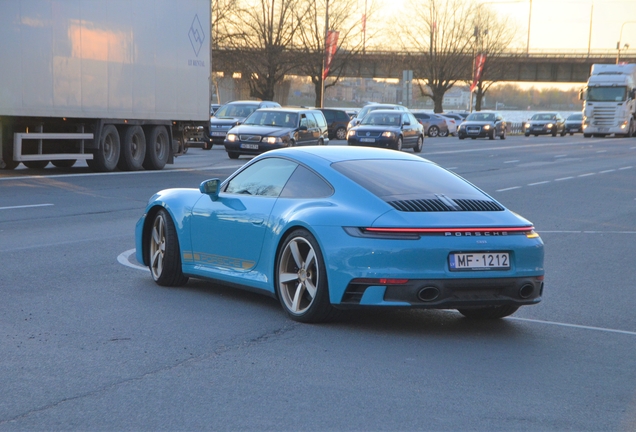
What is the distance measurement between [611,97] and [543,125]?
864 centimetres

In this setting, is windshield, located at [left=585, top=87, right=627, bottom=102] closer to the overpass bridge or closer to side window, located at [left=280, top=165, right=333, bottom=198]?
the overpass bridge

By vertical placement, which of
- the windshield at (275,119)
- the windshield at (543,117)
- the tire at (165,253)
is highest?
the windshield at (543,117)

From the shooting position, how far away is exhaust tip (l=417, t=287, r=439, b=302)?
6.38 metres

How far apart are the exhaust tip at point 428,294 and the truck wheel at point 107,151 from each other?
16811mm

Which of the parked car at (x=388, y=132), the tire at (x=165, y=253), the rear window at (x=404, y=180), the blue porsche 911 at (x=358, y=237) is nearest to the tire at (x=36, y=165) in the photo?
the parked car at (x=388, y=132)

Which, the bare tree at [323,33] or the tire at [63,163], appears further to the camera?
the bare tree at [323,33]

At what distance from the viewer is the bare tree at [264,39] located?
59938 mm

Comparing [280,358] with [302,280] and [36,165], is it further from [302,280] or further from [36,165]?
[36,165]

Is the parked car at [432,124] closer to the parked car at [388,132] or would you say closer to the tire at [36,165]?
the parked car at [388,132]

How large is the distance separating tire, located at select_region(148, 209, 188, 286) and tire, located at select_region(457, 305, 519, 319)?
239cm

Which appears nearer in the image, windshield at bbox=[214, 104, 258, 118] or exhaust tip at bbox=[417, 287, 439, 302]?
exhaust tip at bbox=[417, 287, 439, 302]

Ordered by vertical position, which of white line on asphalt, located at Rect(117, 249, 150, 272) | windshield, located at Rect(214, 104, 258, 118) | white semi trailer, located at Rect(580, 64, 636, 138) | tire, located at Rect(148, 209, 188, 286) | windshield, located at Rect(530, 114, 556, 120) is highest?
white semi trailer, located at Rect(580, 64, 636, 138)

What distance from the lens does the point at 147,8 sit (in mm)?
22828

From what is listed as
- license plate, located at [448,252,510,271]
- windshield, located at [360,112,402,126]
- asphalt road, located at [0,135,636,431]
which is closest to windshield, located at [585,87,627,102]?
windshield, located at [360,112,402,126]
